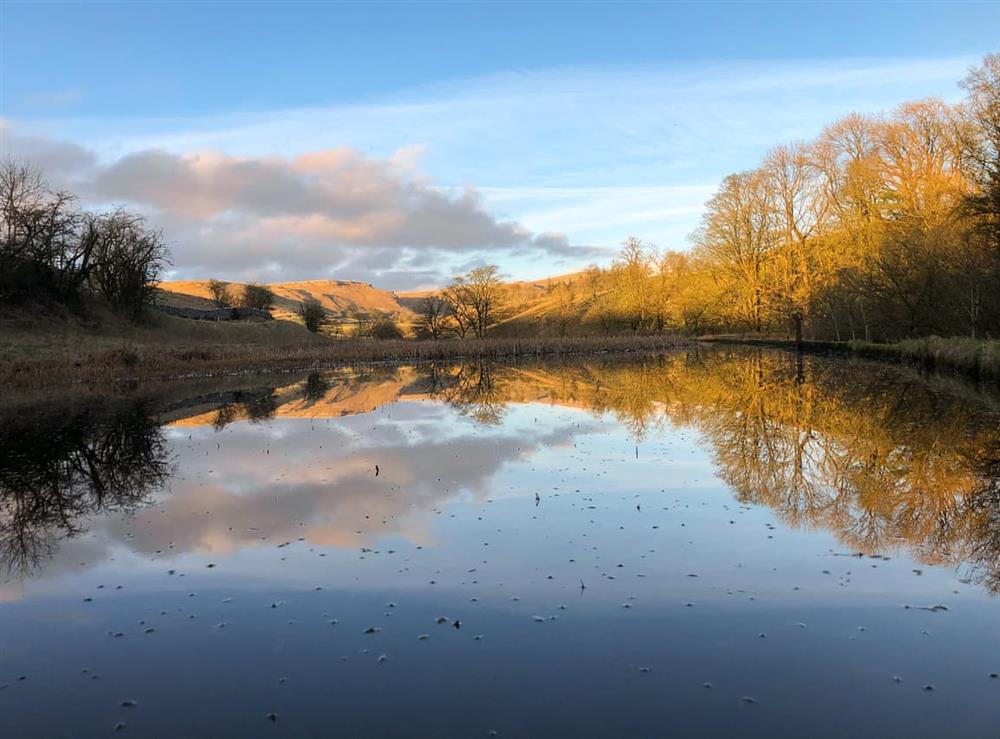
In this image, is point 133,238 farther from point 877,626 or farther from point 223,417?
point 877,626

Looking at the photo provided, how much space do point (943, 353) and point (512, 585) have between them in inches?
936

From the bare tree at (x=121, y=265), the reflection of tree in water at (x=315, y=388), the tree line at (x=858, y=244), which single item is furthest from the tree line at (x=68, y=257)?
the tree line at (x=858, y=244)

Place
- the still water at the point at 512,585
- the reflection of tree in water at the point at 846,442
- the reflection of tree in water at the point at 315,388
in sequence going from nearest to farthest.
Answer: the still water at the point at 512,585 < the reflection of tree in water at the point at 846,442 < the reflection of tree in water at the point at 315,388

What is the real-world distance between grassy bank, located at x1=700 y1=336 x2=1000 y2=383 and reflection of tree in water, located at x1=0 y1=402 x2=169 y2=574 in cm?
2203

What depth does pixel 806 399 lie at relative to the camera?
60.6 ft

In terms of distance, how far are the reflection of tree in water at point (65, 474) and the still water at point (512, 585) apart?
8 centimetres

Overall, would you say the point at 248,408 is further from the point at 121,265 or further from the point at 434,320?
the point at 434,320

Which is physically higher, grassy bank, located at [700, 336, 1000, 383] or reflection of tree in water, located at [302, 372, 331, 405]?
grassy bank, located at [700, 336, 1000, 383]

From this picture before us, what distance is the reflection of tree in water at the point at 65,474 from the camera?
27.1 ft

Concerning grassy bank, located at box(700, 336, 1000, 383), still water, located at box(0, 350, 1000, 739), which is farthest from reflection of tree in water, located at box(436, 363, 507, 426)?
grassy bank, located at box(700, 336, 1000, 383)

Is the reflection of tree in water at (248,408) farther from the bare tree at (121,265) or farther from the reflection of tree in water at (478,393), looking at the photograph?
the bare tree at (121,265)

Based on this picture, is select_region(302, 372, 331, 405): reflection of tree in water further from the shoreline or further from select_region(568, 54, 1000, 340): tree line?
select_region(568, 54, 1000, 340): tree line

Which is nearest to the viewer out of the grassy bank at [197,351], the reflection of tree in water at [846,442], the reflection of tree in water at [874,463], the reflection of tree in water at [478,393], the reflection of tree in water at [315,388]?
the reflection of tree in water at [874,463]

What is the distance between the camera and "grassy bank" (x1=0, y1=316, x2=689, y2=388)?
27938 millimetres
